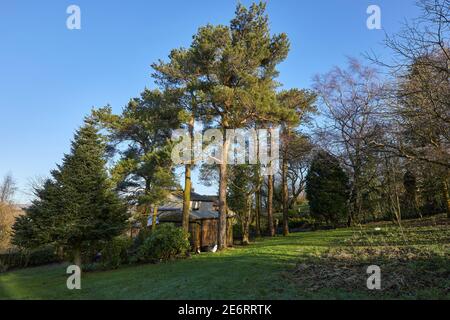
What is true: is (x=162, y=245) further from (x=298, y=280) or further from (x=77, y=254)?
(x=298, y=280)

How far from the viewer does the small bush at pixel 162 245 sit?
38.7ft

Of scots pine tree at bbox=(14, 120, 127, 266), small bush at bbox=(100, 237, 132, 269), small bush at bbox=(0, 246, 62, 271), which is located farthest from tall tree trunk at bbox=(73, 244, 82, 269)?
small bush at bbox=(0, 246, 62, 271)

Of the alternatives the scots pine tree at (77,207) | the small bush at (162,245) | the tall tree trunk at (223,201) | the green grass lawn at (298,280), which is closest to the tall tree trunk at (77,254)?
the scots pine tree at (77,207)

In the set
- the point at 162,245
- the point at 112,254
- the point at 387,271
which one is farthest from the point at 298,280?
the point at 112,254

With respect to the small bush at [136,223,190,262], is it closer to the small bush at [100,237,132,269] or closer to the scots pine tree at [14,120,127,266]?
the small bush at [100,237,132,269]

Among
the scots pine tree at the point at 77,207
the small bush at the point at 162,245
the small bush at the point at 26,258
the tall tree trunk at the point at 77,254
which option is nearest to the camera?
the scots pine tree at the point at 77,207

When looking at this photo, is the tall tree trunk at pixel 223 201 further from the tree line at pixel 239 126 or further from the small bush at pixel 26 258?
the small bush at pixel 26 258

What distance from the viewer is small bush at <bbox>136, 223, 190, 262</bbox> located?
464 inches

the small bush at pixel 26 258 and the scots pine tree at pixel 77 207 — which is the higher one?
the scots pine tree at pixel 77 207

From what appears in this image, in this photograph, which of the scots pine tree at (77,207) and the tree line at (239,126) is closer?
the tree line at (239,126)

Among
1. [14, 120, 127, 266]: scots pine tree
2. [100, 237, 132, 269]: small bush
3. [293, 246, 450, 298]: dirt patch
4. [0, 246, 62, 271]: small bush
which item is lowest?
[0, 246, 62, 271]: small bush

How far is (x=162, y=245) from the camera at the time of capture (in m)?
11.8

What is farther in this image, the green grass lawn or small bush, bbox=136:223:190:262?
small bush, bbox=136:223:190:262
